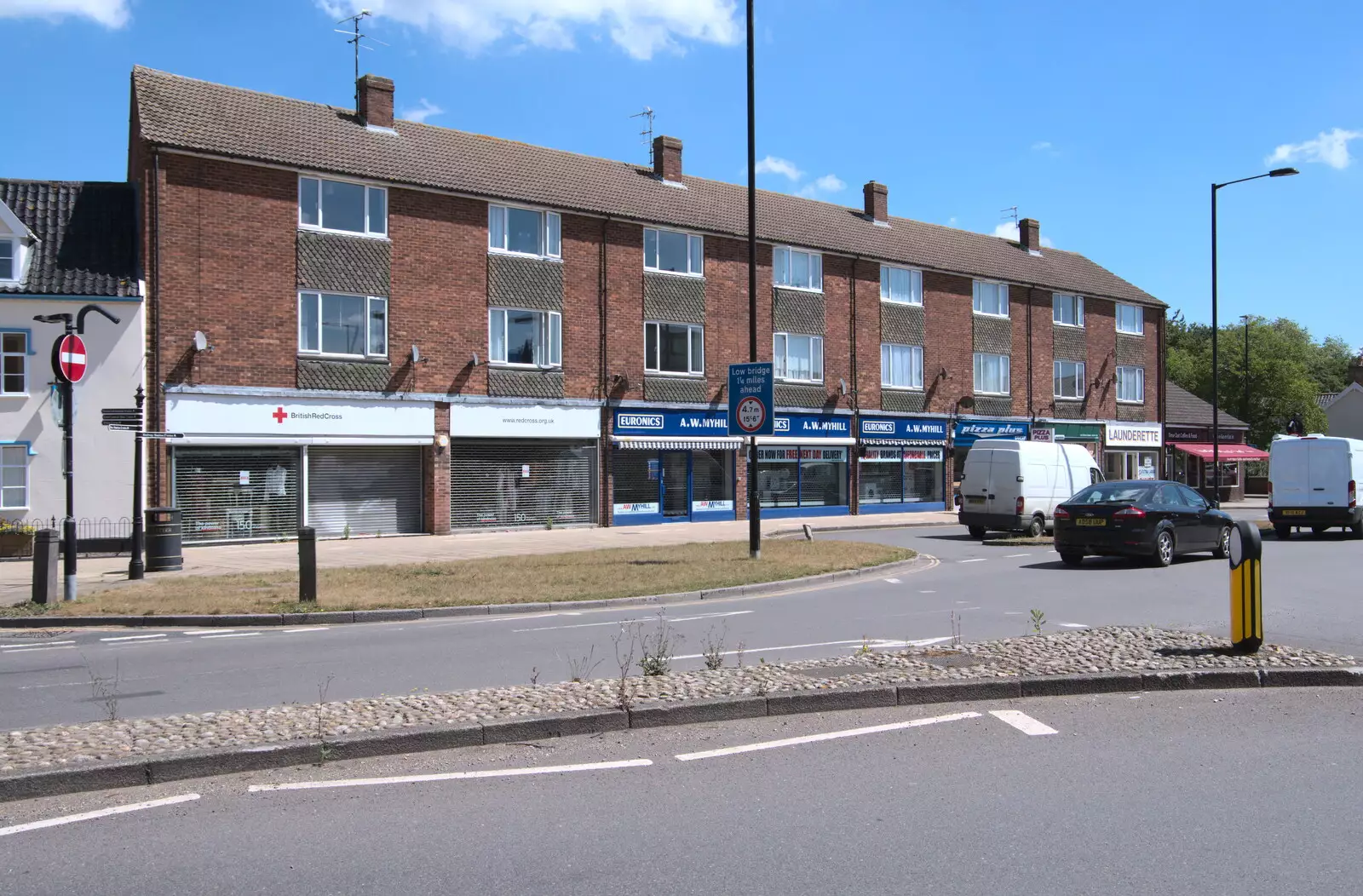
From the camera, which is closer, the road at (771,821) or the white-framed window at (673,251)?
the road at (771,821)

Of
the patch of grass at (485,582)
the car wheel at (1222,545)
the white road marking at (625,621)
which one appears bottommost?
the white road marking at (625,621)

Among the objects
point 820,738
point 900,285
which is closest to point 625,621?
point 820,738

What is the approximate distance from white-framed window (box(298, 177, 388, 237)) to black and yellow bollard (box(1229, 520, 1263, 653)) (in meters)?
22.0

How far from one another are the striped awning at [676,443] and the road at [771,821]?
23613 mm

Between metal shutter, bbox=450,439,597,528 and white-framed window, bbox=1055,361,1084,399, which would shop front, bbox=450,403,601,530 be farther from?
white-framed window, bbox=1055,361,1084,399

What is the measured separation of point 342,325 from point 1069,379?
98.9 ft

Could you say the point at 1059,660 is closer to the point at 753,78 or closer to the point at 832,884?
the point at 832,884

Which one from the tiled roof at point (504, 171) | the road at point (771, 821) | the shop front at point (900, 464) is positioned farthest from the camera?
the shop front at point (900, 464)

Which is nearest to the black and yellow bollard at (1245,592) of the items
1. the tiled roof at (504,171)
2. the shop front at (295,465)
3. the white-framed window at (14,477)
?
the shop front at (295,465)

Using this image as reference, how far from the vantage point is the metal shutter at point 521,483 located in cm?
2739

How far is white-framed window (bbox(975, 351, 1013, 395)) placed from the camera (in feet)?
133

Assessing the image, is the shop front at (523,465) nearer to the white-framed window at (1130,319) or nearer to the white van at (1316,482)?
the white van at (1316,482)

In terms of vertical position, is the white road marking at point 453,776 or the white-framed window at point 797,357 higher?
the white-framed window at point 797,357

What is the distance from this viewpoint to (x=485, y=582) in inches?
608
